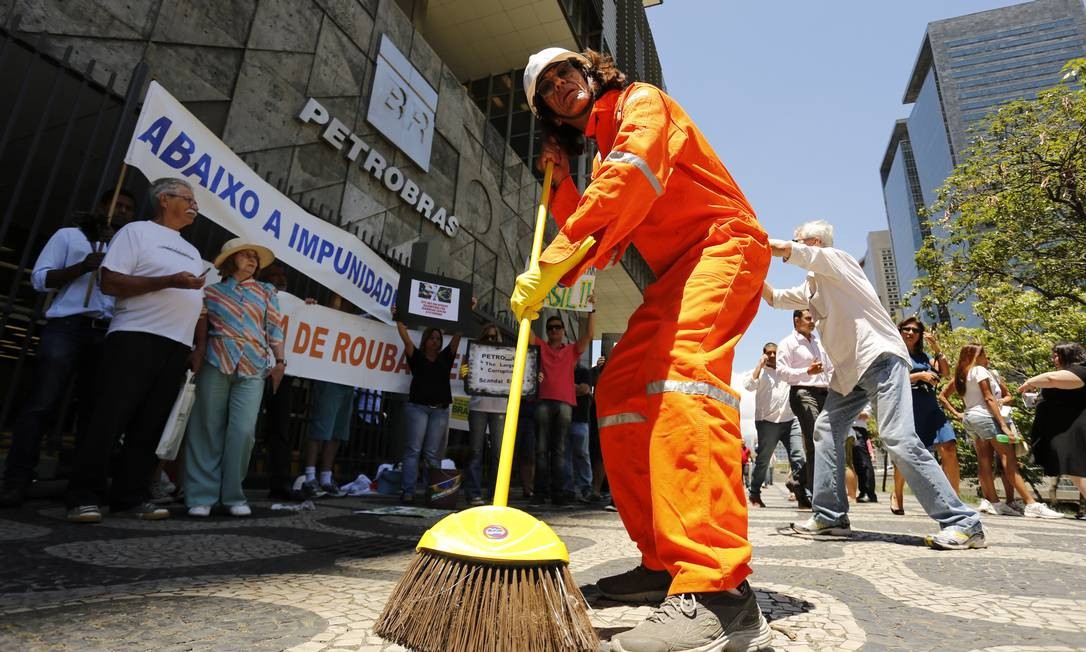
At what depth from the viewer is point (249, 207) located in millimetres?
4938

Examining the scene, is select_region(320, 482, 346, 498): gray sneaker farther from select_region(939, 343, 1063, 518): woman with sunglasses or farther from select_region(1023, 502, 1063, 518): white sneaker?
select_region(1023, 502, 1063, 518): white sneaker

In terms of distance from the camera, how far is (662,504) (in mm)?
1571

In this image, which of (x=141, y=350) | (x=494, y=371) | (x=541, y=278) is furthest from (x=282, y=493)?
(x=541, y=278)

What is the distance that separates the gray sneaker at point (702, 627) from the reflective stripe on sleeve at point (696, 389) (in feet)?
1.65

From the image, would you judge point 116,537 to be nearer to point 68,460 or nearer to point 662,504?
point 662,504

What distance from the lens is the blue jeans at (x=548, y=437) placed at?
641 centimetres

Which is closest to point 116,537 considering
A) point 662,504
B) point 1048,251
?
point 662,504

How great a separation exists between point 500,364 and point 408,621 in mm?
4999

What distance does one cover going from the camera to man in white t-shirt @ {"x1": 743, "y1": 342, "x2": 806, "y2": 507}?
686 cm

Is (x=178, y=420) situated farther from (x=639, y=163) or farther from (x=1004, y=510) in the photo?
(x=1004, y=510)

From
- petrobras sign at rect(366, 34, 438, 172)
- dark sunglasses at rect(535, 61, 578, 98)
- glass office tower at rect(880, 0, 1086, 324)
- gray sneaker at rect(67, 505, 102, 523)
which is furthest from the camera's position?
glass office tower at rect(880, 0, 1086, 324)

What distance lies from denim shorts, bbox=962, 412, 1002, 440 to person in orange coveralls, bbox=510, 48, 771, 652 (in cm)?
665

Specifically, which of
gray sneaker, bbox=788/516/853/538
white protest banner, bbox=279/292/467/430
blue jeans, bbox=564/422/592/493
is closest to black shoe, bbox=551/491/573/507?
blue jeans, bbox=564/422/592/493

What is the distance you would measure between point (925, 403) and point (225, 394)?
638 centimetres
